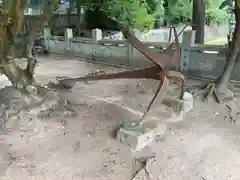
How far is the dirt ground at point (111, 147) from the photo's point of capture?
3402 mm

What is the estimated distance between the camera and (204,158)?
12.1ft

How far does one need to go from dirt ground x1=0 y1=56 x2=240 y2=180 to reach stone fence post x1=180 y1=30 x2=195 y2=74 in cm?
195

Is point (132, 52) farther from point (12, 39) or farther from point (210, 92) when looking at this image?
point (12, 39)

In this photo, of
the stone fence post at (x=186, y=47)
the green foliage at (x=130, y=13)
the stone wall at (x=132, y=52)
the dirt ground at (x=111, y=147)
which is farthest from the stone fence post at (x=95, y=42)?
the dirt ground at (x=111, y=147)

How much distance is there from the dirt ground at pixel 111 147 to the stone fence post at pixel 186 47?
6.41ft

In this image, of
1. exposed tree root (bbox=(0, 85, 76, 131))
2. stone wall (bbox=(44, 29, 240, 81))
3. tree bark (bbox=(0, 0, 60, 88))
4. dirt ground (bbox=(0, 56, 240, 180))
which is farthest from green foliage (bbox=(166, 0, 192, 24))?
exposed tree root (bbox=(0, 85, 76, 131))

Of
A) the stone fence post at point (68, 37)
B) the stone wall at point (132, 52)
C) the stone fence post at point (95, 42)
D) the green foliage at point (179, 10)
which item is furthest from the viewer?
the green foliage at point (179, 10)

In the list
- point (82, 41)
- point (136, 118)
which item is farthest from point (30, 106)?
point (82, 41)

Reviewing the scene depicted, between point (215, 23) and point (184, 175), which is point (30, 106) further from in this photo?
point (215, 23)

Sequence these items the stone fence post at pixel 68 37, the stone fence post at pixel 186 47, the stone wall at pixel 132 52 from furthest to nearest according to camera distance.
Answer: the stone fence post at pixel 68 37, the stone fence post at pixel 186 47, the stone wall at pixel 132 52

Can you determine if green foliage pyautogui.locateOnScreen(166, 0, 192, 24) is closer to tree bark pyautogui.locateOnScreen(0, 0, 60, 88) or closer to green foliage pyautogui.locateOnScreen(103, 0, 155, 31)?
green foliage pyautogui.locateOnScreen(103, 0, 155, 31)

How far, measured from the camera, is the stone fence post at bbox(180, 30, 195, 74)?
7.05 meters

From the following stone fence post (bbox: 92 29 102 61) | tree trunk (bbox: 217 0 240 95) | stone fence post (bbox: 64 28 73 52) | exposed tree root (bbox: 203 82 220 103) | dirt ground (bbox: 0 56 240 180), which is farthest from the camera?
stone fence post (bbox: 64 28 73 52)

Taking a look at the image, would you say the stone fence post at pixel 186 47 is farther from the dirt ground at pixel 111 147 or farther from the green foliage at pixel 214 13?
the green foliage at pixel 214 13
